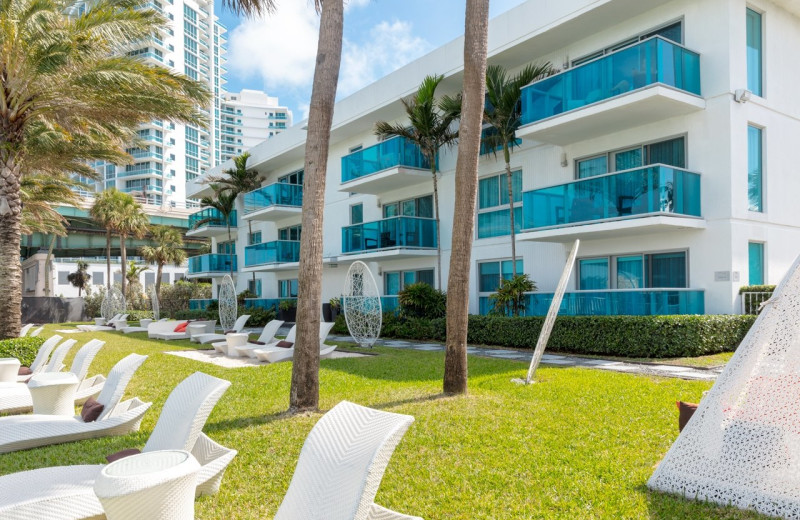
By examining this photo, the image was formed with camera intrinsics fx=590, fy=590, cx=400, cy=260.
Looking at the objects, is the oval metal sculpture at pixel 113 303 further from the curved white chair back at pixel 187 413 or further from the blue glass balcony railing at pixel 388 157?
the curved white chair back at pixel 187 413

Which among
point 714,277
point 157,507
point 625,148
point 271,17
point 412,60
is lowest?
point 157,507

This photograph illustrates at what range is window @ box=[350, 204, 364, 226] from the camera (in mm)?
26038

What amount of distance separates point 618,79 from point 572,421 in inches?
398

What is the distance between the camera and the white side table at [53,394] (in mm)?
7141

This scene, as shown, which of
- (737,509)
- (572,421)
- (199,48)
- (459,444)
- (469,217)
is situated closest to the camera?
(737,509)

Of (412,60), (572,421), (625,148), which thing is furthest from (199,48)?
(572,421)

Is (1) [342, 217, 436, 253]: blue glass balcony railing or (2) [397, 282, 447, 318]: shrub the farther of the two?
(1) [342, 217, 436, 253]: blue glass balcony railing

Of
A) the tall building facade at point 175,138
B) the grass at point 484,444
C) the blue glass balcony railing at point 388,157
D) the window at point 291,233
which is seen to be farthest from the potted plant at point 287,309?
the tall building facade at point 175,138

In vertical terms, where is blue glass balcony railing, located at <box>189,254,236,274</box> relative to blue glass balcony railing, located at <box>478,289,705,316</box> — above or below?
above

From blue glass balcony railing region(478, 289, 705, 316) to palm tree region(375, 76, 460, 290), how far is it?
553 cm

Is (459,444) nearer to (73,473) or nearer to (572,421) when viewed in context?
(572,421)

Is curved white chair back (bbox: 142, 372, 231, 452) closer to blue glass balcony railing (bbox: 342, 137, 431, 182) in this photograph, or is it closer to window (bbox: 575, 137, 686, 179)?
window (bbox: 575, 137, 686, 179)

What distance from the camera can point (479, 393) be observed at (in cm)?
880

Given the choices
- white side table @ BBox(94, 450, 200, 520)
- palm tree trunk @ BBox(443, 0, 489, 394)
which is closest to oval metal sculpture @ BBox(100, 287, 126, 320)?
palm tree trunk @ BBox(443, 0, 489, 394)
